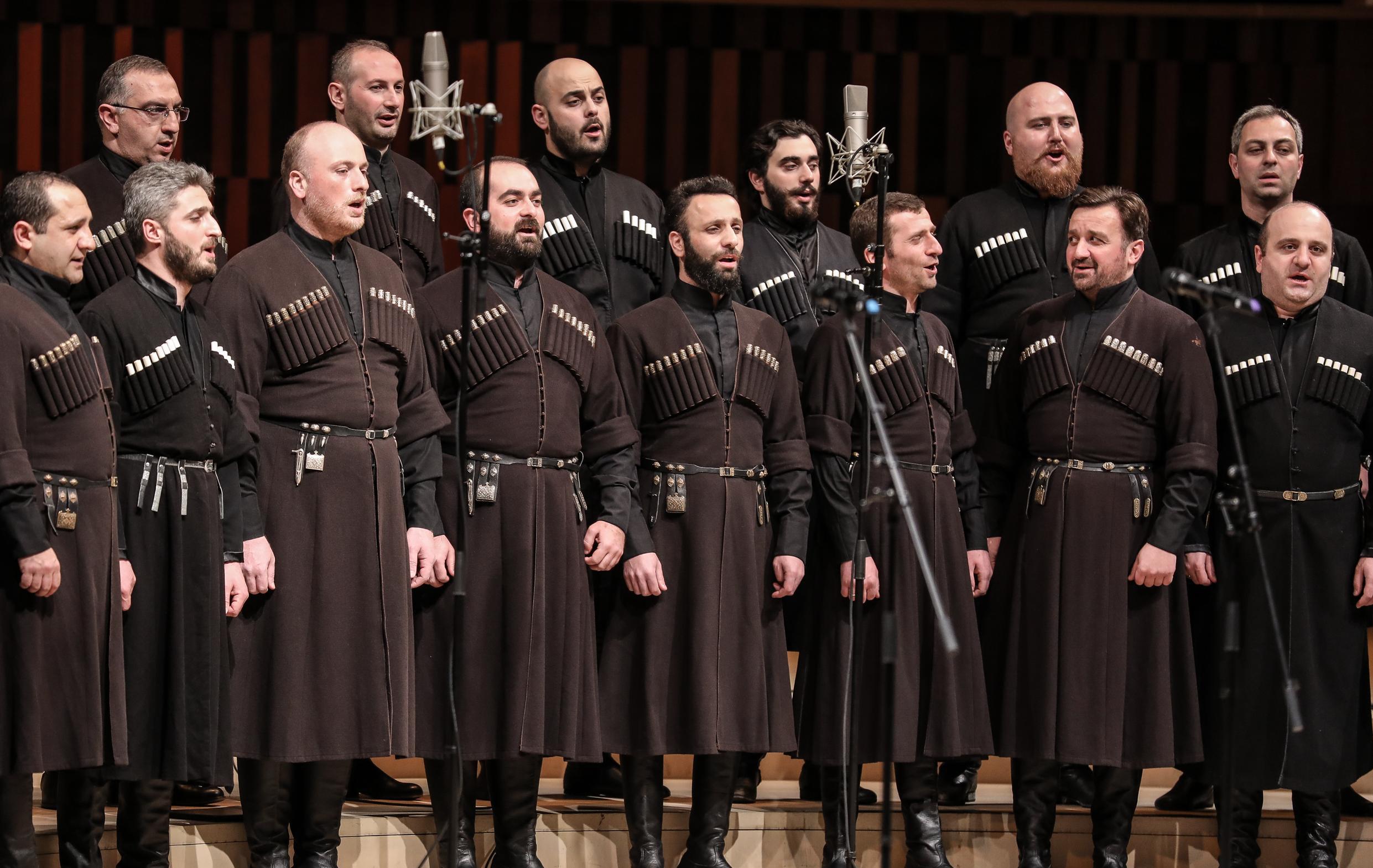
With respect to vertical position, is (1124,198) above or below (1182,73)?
below

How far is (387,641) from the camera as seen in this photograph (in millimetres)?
4613

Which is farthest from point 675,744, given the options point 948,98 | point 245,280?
point 948,98

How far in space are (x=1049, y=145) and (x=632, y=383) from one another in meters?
1.72

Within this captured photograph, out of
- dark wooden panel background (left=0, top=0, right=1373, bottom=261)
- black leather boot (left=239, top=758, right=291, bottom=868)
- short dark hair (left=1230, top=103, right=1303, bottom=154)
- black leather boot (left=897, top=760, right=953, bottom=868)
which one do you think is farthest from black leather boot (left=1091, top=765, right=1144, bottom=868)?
dark wooden panel background (left=0, top=0, right=1373, bottom=261)

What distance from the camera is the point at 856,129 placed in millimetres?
5047

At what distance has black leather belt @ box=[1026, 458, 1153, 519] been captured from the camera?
511 centimetres

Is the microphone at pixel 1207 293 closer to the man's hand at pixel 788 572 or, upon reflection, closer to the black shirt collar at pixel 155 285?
the man's hand at pixel 788 572

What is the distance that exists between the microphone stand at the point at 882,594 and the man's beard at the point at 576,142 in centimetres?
94

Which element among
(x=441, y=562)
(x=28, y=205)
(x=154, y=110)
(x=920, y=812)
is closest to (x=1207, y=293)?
(x=920, y=812)

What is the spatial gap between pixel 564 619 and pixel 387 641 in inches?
18.6

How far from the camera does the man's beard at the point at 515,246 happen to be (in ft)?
16.2

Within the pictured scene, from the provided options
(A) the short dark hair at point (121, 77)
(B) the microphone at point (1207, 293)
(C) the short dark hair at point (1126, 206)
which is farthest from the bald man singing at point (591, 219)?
(B) the microphone at point (1207, 293)

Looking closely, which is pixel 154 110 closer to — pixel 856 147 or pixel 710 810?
pixel 856 147

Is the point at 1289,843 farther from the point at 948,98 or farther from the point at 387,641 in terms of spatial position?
the point at 948,98
